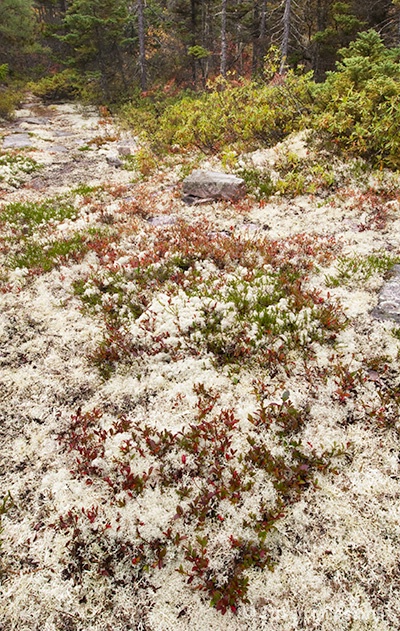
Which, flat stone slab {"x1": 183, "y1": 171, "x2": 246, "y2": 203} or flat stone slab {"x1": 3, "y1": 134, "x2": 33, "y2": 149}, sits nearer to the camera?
flat stone slab {"x1": 183, "y1": 171, "x2": 246, "y2": 203}

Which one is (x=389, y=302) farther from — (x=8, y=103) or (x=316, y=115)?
(x=8, y=103)

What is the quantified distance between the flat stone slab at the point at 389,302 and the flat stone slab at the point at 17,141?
876 inches

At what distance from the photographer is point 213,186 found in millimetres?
10844

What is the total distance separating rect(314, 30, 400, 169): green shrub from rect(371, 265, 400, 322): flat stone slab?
17.6 feet

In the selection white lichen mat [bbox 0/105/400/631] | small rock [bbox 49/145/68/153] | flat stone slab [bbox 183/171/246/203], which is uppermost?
small rock [bbox 49/145/68/153]

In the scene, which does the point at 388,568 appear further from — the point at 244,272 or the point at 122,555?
the point at 244,272

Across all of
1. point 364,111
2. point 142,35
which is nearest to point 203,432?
point 364,111

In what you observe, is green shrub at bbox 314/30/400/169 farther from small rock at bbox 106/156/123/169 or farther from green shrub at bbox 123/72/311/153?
small rock at bbox 106/156/123/169

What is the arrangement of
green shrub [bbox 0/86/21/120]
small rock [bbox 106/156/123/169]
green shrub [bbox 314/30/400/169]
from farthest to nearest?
green shrub [bbox 0/86/21/120], small rock [bbox 106/156/123/169], green shrub [bbox 314/30/400/169]

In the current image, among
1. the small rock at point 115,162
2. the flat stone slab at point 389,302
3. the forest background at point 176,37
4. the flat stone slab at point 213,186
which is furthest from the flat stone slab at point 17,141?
the flat stone slab at point 389,302

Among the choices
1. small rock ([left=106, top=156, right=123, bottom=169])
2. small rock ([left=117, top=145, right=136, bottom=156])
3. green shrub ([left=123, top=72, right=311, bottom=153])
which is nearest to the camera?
green shrub ([left=123, top=72, right=311, bottom=153])

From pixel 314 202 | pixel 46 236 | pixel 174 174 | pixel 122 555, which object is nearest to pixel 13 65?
pixel 174 174

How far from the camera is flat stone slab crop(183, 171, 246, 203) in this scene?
34.9 ft

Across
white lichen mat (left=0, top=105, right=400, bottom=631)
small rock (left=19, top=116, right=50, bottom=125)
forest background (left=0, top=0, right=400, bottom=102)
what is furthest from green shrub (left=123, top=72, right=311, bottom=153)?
small rock (left=19, top=116, right=50, bottom=125)
